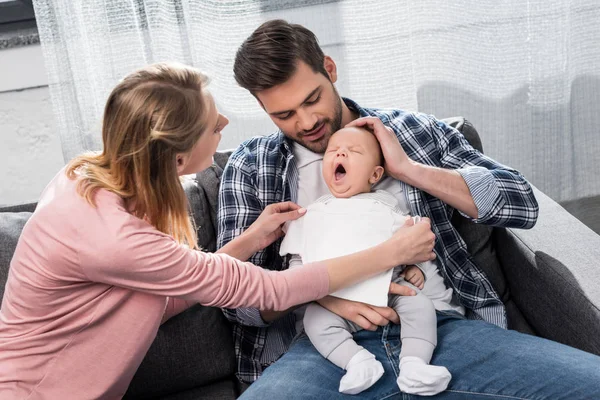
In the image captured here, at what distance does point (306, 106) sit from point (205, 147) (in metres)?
0.36

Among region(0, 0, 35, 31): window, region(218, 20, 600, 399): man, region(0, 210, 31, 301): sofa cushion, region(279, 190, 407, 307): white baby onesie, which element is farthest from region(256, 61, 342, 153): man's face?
region(0, 0, 35, 31): window

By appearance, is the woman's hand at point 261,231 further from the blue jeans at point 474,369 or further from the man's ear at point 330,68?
the man's ear at point 330,68

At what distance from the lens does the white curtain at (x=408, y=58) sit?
92.5 inches

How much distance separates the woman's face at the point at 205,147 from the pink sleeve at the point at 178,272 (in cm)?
18

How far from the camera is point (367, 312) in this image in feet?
5.10

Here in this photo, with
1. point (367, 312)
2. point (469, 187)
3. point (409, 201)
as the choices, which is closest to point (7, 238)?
point (367, 312)

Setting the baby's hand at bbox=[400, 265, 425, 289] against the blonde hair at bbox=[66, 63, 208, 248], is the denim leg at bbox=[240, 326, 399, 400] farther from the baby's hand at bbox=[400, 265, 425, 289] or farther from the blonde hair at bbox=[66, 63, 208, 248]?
the blonde hair at bbox=[66, 63, 208, 248]

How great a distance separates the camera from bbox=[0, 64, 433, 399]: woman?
4.38ft

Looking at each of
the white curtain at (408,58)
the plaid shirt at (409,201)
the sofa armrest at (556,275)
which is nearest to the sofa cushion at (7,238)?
the plaid shirt at (409,201)

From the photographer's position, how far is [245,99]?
2.50 meters

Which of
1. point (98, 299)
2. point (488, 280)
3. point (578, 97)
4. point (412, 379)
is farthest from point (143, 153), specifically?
point (578, 97)

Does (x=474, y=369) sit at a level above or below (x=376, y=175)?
below

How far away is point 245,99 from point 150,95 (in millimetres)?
1146

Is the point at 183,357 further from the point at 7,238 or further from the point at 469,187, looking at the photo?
the point at 469,187
